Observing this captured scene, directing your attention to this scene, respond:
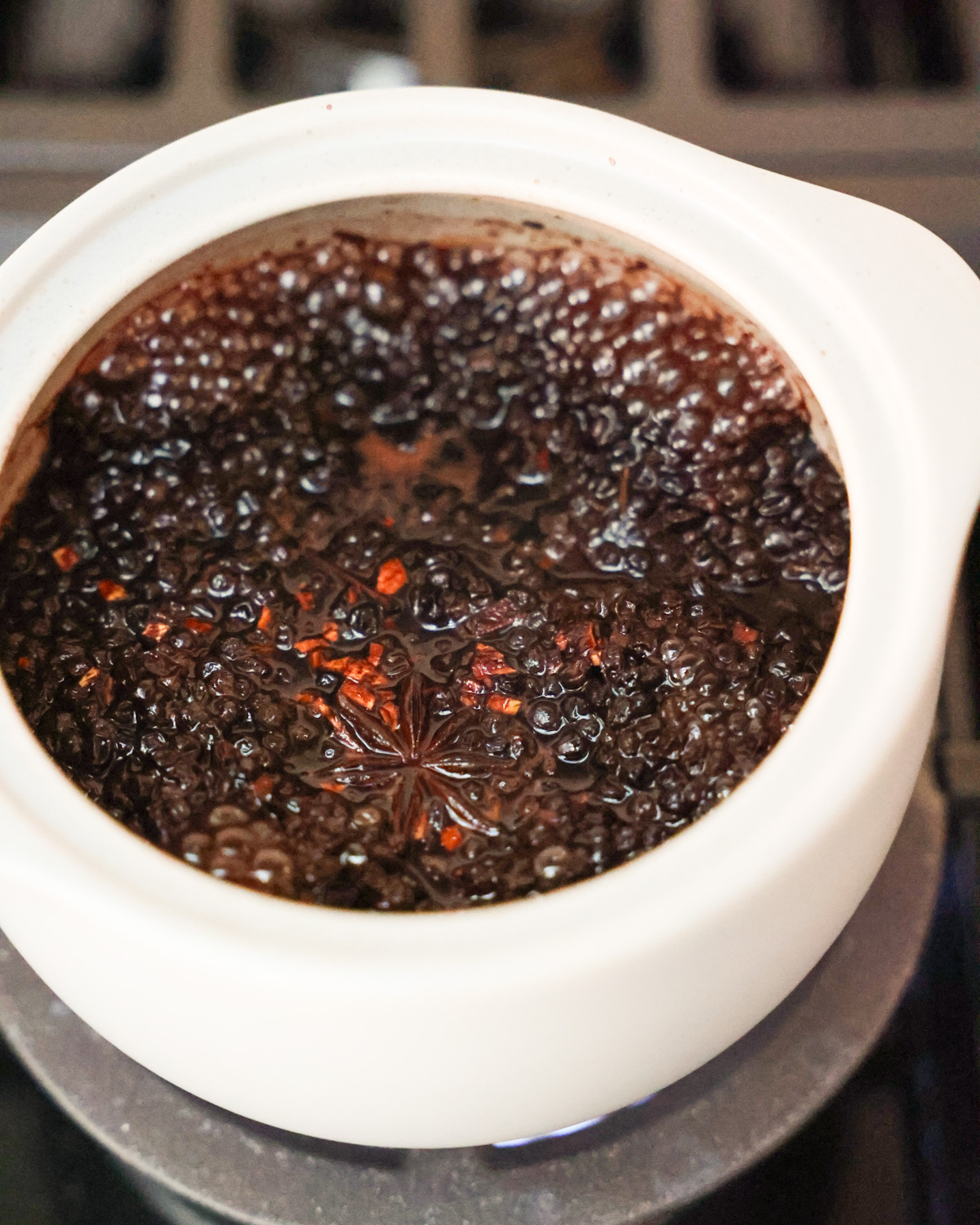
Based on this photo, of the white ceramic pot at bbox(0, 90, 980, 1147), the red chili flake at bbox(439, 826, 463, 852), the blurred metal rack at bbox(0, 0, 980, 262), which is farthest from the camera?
the blurred metal rack at bbox(0, 0, 980, 262)

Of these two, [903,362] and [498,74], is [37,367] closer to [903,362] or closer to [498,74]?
[903,362]

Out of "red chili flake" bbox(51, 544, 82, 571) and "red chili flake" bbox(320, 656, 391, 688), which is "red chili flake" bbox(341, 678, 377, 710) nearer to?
"red chili flake" bbox(320, 656, 391, 688)

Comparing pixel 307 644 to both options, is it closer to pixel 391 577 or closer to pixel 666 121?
pixel 391 577

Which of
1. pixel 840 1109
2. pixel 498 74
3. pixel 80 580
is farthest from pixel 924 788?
pixel 498 74

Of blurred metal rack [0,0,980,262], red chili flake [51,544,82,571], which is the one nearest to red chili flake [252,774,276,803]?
red chili flake [51,544,82,571]

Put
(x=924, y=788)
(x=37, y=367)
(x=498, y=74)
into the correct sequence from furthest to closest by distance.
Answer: (x=498, y=74) < (x=924, y=788) < (x=37, y=367)

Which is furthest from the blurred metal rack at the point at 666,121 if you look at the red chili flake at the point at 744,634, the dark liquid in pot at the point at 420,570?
the red chili flake at the point at 744,634

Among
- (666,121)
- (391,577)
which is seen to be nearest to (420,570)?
(391,577)
